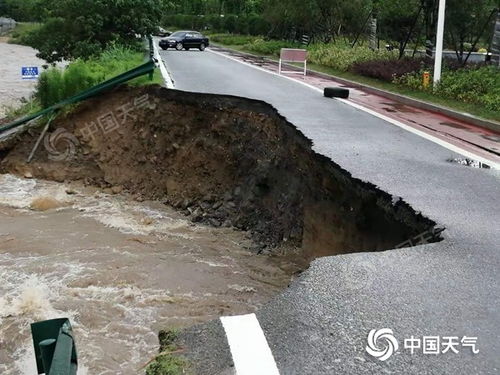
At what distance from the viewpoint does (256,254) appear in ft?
31.7

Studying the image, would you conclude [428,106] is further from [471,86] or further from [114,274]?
[114,274]

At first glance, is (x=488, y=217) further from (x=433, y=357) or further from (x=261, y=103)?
(x=261, y=103)

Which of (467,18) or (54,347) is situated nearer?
(54,347)

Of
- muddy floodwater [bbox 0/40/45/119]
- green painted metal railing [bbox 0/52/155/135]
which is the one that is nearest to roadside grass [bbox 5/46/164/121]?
green painted metal railing [bbox 0/52/155/135]

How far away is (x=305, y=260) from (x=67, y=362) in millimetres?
6434

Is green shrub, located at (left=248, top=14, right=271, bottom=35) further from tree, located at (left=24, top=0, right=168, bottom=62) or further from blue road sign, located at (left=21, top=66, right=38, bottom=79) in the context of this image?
blue road sign, located at (left=21, top=66, right=38, bottom=79)

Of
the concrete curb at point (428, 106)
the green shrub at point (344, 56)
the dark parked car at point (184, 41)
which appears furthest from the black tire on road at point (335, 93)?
the dark parked car at point (184, 41)

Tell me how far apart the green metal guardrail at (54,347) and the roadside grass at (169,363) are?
2.40 ft

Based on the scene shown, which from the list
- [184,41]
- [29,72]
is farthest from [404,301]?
[184,41]

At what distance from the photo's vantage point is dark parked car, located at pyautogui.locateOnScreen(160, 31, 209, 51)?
35938mm

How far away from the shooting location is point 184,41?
3619 centimetres

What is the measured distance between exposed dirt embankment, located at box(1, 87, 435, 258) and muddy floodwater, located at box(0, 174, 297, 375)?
60 centimetres

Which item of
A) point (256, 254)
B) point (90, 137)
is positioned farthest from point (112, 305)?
point (90, 137)

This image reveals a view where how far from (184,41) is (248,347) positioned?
3443cm
